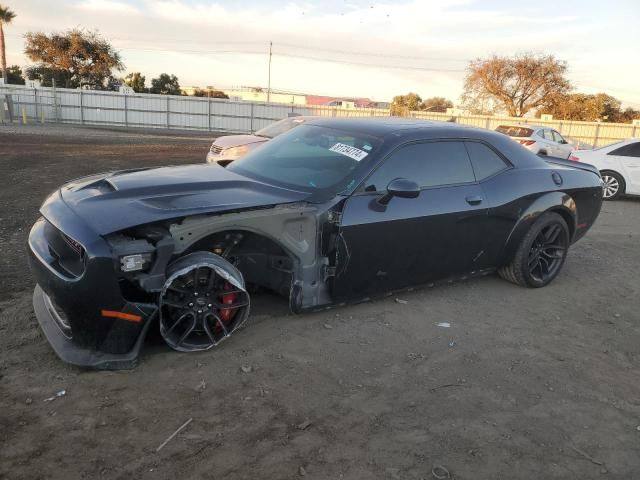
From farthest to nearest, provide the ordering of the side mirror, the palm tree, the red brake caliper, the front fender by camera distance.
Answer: the palm tree
the front fender
the side mirror
the red brake caliper

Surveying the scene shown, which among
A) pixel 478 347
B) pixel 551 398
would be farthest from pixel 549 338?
pixel 551 398

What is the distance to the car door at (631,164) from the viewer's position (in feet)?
36.9

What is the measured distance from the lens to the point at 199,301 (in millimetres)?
3334

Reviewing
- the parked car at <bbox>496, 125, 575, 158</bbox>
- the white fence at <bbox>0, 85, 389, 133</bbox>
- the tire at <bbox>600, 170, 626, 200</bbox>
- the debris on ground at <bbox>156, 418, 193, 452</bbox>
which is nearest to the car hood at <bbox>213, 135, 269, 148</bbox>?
the tire at <bbox>600, 170, 626, 200</bbox>

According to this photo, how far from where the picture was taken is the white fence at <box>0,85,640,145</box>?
1198 inches

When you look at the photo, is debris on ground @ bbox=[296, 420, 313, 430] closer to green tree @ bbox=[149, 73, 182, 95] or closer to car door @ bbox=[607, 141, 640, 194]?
car door @ bbox=[607, 141, 640, 194]

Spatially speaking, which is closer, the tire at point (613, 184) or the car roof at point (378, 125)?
the car roof at point (378, 125)

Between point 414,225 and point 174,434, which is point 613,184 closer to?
point 414,225

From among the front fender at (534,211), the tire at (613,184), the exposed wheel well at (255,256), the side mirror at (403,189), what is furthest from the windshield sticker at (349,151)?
the tire at (613,184)

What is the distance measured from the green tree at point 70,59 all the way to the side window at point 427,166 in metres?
46.1

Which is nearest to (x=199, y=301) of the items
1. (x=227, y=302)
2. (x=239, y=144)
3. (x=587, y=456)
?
(x=227, y=302)

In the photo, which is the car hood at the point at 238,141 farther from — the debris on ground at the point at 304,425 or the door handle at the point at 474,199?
the debris on ground at the point at 304,425

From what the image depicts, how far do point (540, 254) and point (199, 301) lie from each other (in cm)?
352

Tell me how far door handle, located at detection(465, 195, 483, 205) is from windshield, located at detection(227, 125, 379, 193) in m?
0.98
